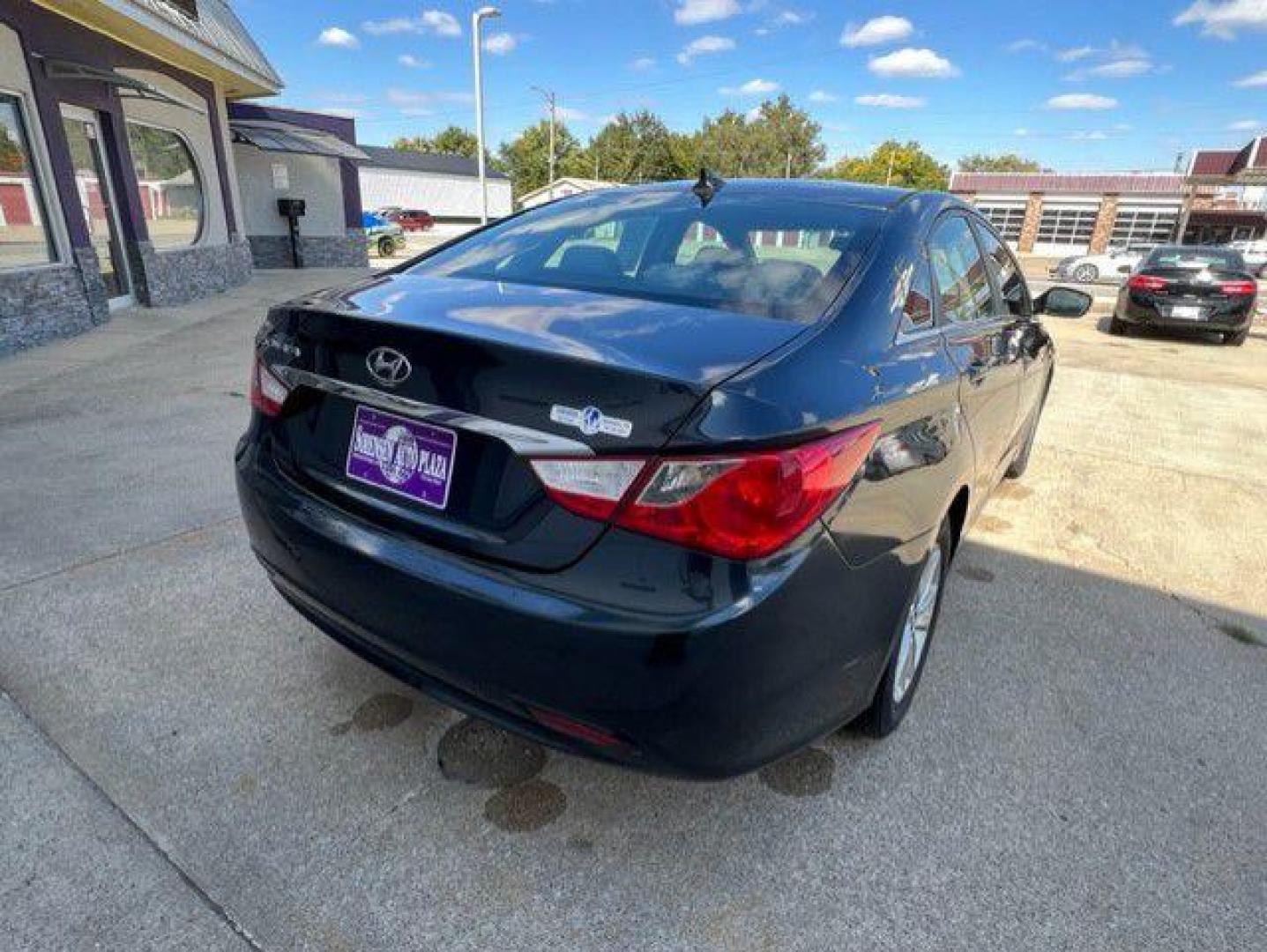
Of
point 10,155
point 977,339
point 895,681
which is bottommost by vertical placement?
point 895,681

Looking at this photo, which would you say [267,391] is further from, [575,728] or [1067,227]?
[1067,227]

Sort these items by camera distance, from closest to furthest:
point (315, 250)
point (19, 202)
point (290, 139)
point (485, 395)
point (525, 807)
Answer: point (485, 395), point (525, 807), point (19, 202), point (290, 139), point (315, 250)

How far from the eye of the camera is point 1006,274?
3.34 metres

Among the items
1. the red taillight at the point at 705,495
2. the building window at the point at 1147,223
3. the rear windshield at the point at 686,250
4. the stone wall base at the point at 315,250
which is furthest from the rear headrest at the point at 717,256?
the building window at the point at 1147,223

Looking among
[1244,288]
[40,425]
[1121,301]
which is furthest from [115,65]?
[1244,288]

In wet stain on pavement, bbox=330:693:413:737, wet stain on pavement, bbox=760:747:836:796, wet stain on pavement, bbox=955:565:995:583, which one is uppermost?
wet stain on pavement, bbox=330:693:413:737

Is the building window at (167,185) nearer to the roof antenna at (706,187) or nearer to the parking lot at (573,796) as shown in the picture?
the parking lot at (573,796)

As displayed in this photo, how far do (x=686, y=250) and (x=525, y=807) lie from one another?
5.41 ft

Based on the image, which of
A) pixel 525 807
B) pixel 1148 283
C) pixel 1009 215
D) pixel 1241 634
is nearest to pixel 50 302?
pixel 525 807

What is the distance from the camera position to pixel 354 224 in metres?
18.3

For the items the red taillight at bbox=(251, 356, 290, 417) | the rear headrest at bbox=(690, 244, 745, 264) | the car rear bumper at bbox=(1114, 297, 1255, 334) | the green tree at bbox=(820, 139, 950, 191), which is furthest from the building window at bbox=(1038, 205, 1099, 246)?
the red taillight at bbox=(251, 356, 290, 417)

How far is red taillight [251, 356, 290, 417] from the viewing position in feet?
6.43

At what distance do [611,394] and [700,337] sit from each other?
0.31 m

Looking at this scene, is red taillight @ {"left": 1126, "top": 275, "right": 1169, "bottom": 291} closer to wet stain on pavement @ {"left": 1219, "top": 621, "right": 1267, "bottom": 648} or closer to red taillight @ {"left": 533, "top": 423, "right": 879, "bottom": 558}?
wet stain on pavement @ {"left": 1219, "top": 621, "right": 1267, "bottom": 648}
